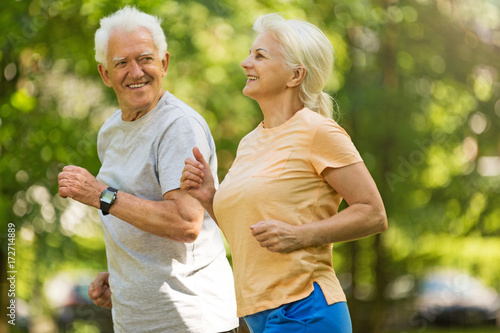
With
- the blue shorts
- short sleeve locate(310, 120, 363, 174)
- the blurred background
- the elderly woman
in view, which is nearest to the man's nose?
the elderly woman

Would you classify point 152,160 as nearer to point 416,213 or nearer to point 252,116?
point 252,116

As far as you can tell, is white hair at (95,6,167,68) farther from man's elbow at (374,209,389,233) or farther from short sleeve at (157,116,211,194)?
man's elbow at (374,209,389,233)

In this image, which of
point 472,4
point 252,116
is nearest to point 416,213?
point 252,116

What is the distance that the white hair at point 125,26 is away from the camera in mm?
2307

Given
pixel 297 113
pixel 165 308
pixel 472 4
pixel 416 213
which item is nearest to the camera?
pixel 297 113

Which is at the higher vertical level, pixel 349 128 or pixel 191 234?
pixel 349 128

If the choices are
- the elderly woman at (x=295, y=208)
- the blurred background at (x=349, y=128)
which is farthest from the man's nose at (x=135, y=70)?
the blurred background at (x=349, y=128)

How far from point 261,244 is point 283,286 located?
14cm

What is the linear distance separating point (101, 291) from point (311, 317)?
1.05m

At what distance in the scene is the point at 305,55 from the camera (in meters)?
1.93

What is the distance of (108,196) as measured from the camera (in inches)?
81.1

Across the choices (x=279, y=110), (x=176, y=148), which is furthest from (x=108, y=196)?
(x=279, y=110)

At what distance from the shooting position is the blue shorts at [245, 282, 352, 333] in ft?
5.47

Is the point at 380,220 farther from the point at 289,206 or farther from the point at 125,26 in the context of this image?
the point at 125,26
